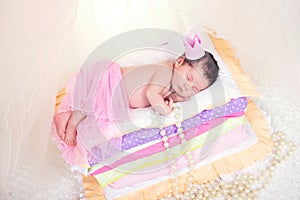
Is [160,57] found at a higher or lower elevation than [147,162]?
higher

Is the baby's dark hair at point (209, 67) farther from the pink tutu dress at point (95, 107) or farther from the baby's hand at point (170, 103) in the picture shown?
the pink tutu dress at point (95, 107)

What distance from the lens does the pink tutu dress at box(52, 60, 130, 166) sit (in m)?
1.02

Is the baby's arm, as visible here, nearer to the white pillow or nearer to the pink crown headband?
the white pillow

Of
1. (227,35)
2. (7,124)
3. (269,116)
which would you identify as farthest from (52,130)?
(269,116)

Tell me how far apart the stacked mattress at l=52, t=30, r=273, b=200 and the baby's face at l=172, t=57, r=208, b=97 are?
0.02 m

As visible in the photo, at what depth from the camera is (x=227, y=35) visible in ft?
3.58

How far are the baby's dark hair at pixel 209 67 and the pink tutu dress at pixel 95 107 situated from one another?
0.70 ft

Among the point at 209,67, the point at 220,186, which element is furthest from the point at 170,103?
the point at 220,186

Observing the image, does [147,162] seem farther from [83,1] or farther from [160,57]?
[83,1]

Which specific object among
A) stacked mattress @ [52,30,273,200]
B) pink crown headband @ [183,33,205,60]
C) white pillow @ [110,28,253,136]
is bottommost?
stacked mattress @ [52,30,273,200]

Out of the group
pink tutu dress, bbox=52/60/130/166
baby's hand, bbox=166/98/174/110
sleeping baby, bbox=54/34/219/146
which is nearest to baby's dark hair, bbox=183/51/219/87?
sleeping baby, bbox=54/34/219/146

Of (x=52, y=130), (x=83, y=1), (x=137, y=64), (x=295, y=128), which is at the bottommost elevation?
(x=295, y=128)

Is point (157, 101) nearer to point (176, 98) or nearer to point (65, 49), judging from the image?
point (176, 98)

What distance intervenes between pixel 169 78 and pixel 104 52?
0.19m
